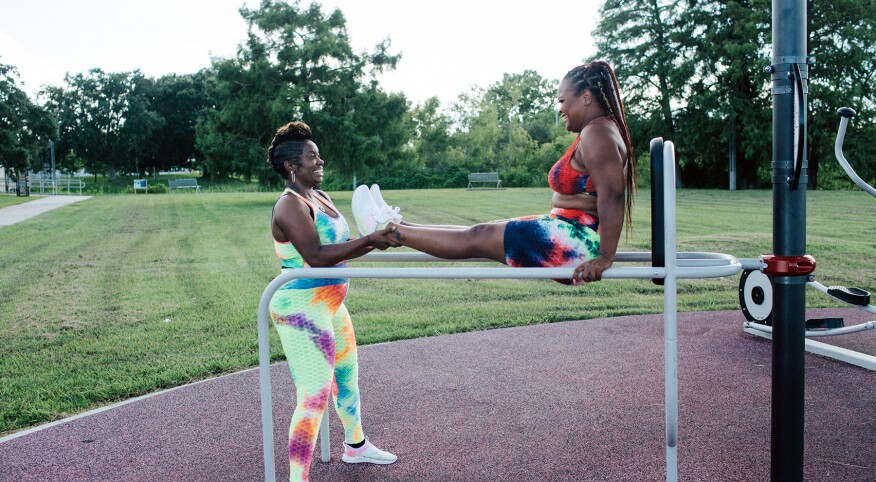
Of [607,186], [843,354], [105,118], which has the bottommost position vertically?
[843,354]

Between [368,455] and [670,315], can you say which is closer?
[670,315]

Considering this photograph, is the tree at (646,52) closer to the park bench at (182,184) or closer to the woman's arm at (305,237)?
the park bench at (182,184)

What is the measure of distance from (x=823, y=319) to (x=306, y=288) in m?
4.19

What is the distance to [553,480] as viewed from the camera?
10.7 ft

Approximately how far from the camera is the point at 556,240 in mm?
3074

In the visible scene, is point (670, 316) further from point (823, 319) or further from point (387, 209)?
point (823, 319)

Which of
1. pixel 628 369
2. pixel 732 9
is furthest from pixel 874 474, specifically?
pixel 732 9

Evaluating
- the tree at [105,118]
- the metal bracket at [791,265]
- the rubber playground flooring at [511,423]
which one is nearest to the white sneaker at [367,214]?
the rubber playground flooring at [511,423]

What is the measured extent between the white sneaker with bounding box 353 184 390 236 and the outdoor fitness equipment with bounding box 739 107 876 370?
8.23ft

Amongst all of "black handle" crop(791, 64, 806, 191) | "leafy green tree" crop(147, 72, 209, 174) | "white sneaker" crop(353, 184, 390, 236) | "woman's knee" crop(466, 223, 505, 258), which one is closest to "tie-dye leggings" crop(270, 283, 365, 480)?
"white sneaker" crop(353, 184, 390, 236)

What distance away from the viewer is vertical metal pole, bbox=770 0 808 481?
2.80 m

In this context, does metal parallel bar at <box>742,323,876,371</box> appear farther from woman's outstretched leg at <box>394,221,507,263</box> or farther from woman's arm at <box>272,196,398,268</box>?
woman's arm at <box>272,196,398,268</box>

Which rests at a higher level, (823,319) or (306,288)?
(306,288)

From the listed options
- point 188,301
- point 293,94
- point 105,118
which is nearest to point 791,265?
point 188,301
